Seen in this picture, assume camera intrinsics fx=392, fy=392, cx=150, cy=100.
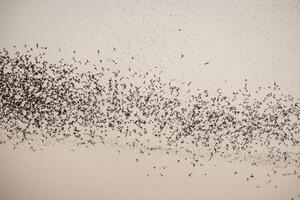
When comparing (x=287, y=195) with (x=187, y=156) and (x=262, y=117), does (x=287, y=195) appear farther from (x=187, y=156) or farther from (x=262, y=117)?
(x=187, y=156)

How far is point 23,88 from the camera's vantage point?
119 inches

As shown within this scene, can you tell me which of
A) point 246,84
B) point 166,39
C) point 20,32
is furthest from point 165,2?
point 20,32

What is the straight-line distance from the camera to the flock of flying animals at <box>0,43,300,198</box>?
3.04 metres

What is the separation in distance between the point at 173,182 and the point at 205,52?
3.46 feet

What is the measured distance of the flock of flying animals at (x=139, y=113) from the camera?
304 cm

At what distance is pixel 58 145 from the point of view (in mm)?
3047

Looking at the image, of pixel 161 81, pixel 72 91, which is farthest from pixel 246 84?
pixel 72 91

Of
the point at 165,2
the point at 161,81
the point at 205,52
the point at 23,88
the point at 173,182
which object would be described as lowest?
the point at 173,182

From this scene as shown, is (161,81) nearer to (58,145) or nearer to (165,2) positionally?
(165,2)

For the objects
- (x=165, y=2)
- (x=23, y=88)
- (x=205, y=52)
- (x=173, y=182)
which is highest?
(x=165, y=2)

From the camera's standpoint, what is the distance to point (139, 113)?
3068 millimetres

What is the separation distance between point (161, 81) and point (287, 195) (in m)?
1.35

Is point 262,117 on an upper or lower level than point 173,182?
upper

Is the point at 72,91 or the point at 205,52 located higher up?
the point at 205,52
